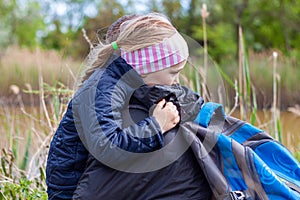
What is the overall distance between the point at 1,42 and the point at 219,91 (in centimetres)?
1327

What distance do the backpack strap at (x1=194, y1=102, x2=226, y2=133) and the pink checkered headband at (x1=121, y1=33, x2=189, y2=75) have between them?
188 millimetres

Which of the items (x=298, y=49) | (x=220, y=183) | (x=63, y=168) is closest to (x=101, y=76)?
(x=63, y=168)

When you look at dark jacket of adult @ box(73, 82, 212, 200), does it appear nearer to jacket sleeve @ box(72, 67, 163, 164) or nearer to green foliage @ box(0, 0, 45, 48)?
jacket sleeve @ box(72, 67, 163, 164)

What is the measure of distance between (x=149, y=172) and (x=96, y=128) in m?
0.22

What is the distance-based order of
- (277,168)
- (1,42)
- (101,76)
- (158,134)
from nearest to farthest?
1. (158,134)
2. (101,76)
3. (277,168)
4. (1,42)

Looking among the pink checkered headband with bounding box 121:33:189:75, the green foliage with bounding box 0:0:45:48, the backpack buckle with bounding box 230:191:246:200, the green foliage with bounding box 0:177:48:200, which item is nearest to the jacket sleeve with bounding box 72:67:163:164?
the pink checkered headband with bounding box 121:33:189:75

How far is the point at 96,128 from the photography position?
61.2 inches

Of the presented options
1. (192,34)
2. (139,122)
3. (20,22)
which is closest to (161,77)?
(139,122)

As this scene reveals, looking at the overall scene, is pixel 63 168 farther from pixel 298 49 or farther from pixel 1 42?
pixel 1 42

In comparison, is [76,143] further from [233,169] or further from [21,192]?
[21,192]

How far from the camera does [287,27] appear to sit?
46.3 feet

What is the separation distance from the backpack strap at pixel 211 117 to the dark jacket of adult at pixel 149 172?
0.08 metres

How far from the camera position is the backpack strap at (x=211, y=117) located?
1738 mm

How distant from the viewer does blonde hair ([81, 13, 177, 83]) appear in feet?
5.72
